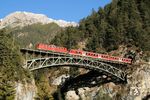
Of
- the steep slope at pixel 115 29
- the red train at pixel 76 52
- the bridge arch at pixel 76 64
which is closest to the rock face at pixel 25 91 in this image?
the bridge arch at pixel 76 64

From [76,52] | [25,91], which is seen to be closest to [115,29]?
[76,52]

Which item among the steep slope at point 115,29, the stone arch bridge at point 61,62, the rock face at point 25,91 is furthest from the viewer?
the steep slope at point 115,29

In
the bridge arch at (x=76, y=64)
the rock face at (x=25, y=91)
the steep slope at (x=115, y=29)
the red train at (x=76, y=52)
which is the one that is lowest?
the rock face at (x=25, y=91)

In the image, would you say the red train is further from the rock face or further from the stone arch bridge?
the rock face

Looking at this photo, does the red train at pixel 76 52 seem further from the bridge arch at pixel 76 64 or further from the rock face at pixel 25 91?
the rock face at pixel 25 91

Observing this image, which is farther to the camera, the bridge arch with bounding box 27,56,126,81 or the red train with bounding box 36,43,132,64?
the red train with bounding box 36,43,132,64

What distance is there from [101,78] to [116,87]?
5922mm

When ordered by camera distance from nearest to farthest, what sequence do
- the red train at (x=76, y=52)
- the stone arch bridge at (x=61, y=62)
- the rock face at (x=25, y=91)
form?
the rock face at (x=25, y=91)
the stone arch bridge at (x=61, y=62)
the red train at (x=76, y=52)

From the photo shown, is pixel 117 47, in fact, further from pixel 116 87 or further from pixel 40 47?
pixel 40 47

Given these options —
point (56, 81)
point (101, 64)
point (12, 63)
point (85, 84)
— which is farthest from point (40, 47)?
point (56, 81)

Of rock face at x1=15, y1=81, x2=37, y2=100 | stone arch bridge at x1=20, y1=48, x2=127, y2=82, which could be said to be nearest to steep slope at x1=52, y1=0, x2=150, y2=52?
stone arch bridge at x1=20, y1=48, x2=127, y2=82

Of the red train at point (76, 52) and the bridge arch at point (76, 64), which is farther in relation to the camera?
the red train at point (76, 52)

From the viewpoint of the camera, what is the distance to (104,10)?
16112 centimetres

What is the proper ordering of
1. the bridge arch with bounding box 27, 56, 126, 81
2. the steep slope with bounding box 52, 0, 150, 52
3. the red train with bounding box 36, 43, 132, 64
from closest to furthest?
the bridge arch with bounding box 27, 56, 126, 81
the red train with bounding box 36, 43, 132, 64
the steep slope with bounding box 52, 0, 150, 52
